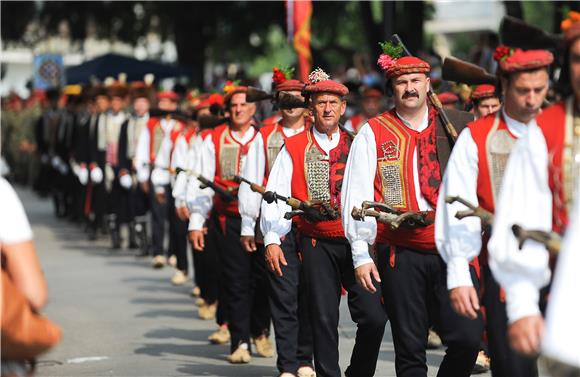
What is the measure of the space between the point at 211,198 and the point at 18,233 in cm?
656

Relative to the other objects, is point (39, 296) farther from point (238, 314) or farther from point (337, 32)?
point (337, 32)

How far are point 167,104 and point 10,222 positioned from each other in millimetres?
12574

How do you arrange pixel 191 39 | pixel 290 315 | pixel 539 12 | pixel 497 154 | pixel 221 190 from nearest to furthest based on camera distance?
pixel 497 154, pixel 290 315, pixel 221 190, pixel 191 39, pixel 539 12

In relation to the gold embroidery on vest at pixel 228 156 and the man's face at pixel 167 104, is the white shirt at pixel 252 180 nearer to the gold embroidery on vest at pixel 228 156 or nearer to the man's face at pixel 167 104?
the gold embroidery on vest at pixel 228 156

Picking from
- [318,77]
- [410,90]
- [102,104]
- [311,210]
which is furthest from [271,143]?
[102,104]

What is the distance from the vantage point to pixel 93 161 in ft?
71.3

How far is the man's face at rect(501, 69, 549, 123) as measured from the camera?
578 centimetres

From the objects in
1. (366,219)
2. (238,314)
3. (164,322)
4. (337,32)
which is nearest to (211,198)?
(238,314)

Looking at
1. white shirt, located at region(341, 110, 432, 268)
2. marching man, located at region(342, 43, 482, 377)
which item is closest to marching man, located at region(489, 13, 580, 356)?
marching man, located at region(342, 43, 482, 377)

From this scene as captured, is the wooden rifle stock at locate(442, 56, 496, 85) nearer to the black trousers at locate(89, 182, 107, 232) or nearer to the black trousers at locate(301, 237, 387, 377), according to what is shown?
the black trousers at locate(301, 237, 387, 377)

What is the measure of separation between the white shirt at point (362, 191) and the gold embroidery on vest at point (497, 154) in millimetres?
1308

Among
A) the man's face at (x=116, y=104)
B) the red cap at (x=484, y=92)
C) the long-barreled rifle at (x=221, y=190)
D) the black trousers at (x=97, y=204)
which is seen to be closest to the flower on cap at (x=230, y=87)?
the long-barreled rifle at (x=221, y=190)

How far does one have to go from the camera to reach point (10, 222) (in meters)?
4.75

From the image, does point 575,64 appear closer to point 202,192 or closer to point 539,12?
point 202,192
